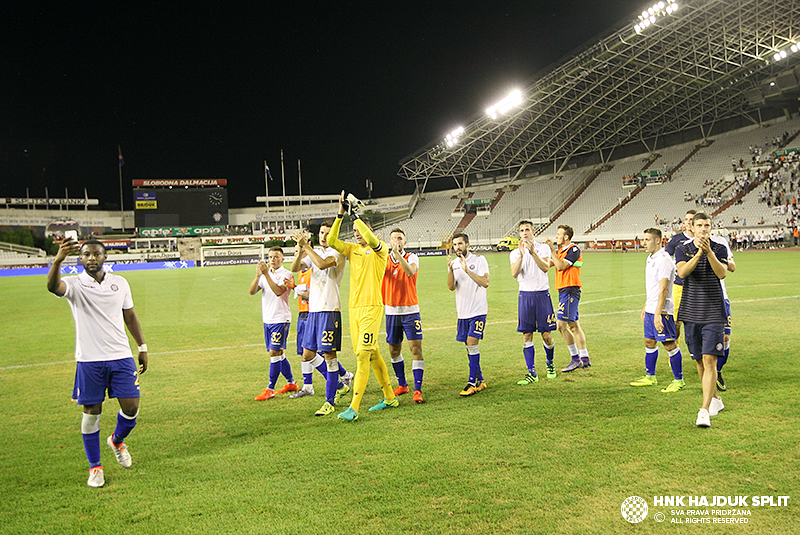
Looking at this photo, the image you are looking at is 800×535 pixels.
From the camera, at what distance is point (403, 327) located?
7145 millimetres

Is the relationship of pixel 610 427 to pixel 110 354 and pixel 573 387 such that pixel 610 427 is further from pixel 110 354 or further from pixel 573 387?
pixel 110 354

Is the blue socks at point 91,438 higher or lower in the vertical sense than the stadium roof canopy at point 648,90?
lower

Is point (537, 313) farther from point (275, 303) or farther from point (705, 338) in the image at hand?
point (275, 303)

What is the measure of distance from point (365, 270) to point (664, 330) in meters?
4.11

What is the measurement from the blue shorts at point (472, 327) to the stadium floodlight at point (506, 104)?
4249 centimetres

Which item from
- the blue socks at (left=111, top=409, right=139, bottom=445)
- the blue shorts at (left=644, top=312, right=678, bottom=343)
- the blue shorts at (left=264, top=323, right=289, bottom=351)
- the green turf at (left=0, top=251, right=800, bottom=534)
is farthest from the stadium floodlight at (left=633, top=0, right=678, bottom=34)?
the blue socks at (left=111, top=409, right=139, bottom=445)

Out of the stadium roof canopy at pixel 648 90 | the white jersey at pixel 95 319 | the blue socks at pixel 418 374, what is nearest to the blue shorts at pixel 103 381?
the white jersey at pixel 95 319

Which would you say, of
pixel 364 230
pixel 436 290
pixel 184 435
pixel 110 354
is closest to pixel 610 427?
pixel 364 230

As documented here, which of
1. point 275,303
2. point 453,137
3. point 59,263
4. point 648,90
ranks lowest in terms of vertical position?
point 275,303

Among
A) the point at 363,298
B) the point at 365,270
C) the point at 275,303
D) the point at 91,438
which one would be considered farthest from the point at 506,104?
the point at 91,438

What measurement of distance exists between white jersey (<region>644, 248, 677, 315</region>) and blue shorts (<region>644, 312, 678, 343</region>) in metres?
0.08

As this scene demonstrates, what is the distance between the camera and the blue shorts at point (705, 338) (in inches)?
220

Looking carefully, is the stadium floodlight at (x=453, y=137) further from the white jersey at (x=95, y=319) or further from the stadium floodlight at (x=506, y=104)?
the white jersey at (x=95, y=319)

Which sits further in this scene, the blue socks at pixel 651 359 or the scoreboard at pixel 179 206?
the scoreboard at pixel 179 206
